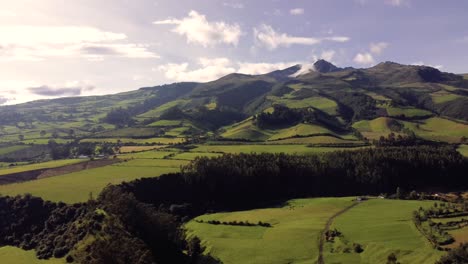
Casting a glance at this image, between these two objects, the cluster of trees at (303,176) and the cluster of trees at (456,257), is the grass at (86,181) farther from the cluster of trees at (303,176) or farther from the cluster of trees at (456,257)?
the cluster of trees at (456,257)

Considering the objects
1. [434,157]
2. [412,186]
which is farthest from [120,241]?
[434,157]

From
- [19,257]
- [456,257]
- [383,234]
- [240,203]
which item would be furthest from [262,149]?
[456,257]

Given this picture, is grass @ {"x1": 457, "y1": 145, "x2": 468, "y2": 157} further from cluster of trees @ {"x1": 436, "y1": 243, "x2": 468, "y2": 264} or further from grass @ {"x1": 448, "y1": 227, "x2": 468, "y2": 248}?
cluster of trees @ {"x1": 436, "y1": 243, "x2": 468, "y2": 264}

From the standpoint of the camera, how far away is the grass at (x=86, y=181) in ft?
366

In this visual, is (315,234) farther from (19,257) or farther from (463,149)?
(463,149)

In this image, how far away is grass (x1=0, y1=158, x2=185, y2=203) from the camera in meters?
111

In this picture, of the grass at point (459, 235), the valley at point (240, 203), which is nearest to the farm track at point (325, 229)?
the valley at point (240, 203)

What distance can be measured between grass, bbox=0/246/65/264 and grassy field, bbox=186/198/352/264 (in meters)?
29.5

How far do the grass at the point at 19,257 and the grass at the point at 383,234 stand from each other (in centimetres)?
5129

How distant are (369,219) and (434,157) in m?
70.3

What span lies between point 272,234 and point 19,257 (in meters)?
49.5

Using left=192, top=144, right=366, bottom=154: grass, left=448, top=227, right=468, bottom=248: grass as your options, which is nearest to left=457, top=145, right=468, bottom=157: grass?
left=192, top=144, right=366, bottom=154: grass

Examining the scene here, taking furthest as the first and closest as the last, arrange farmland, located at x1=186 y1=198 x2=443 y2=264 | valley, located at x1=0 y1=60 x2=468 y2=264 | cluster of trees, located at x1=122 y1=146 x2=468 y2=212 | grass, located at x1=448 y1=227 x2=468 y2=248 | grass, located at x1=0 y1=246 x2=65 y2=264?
cluster of trees, located at x1=122 y1=146 x2=468 y2=212 < grass, located at x1=0 y1=246 x2=65 y2=264 < valley, located at x1=0 y1=60 x2=468 y2=264 < farmland, located at x1=186 y1=198 x2=443 y2=264 < grass, located at x1=448 y1=227 x2=468 y2=248

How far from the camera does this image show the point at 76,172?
141875 mm
